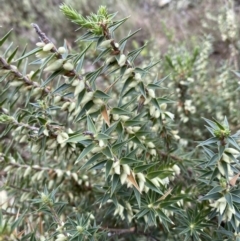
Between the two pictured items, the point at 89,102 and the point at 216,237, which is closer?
the point at 89,102

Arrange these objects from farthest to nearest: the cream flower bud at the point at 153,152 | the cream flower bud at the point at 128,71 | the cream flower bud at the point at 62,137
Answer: the cream flower bud at the point at 153,152 < the cream flower bud at the point at 62,137 < the cream flower bud at the point at 128,71

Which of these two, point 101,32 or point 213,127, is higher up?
point 101,32

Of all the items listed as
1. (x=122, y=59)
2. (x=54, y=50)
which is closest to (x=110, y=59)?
(x=122, y=59)

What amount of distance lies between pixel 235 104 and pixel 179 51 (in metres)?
0.50

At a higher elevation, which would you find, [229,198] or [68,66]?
[68,66]

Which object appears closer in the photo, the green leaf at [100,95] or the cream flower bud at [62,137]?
the green leaf at [100,95]

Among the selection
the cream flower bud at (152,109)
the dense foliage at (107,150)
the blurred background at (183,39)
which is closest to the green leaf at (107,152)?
the dense foliage at (107,150)

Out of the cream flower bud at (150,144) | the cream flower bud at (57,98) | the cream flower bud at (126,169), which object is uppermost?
the cream flower bud at (57,98)

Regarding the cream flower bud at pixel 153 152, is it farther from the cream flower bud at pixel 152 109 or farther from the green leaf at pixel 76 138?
the green leaf at pixel 76 138

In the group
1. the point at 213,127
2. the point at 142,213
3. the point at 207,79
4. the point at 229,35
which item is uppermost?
the point at 213,127

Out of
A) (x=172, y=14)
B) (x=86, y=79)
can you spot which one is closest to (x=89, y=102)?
(x=86, y=79)

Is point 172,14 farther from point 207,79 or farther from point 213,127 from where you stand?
point 213,127

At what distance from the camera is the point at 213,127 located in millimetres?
930

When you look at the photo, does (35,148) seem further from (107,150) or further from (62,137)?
(107,150)
